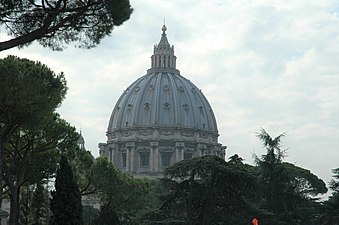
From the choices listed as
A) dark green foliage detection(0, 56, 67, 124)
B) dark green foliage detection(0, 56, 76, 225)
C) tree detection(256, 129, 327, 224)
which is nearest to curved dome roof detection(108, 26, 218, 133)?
tree detection(256, 129, 327, 224)

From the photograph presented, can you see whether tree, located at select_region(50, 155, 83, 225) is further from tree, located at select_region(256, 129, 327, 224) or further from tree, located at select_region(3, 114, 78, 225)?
tree, located at select_region(256, 129, 327, 224)

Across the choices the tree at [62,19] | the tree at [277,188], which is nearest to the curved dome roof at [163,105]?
the tree at [277,188]

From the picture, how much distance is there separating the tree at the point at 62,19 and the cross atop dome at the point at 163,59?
9703 centimetres

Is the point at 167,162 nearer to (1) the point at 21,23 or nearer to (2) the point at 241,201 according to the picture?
(2) the point at 241,201

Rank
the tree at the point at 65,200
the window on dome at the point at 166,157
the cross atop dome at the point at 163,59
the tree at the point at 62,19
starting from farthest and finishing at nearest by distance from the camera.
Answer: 1. the cross atop dome at the point at 163,59
2. the window on dome at the point at 166,157
3. the tree at the point at 65,200
4. the tree at the point at 62,19

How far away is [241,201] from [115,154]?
80.9 m

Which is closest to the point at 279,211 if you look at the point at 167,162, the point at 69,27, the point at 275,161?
the point at 275,161

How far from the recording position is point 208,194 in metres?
26.9

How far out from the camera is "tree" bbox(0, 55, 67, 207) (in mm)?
20375

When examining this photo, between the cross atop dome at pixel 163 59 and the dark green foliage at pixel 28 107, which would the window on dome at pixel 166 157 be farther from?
the dark green foliage at pixel 28 107

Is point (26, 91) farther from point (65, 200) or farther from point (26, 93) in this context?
point (65, 200)

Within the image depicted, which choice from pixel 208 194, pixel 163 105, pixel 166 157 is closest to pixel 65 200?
pixel 208 194

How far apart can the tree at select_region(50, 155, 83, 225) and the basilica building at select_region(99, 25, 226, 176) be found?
259ft

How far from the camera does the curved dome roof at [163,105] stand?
352 ft
